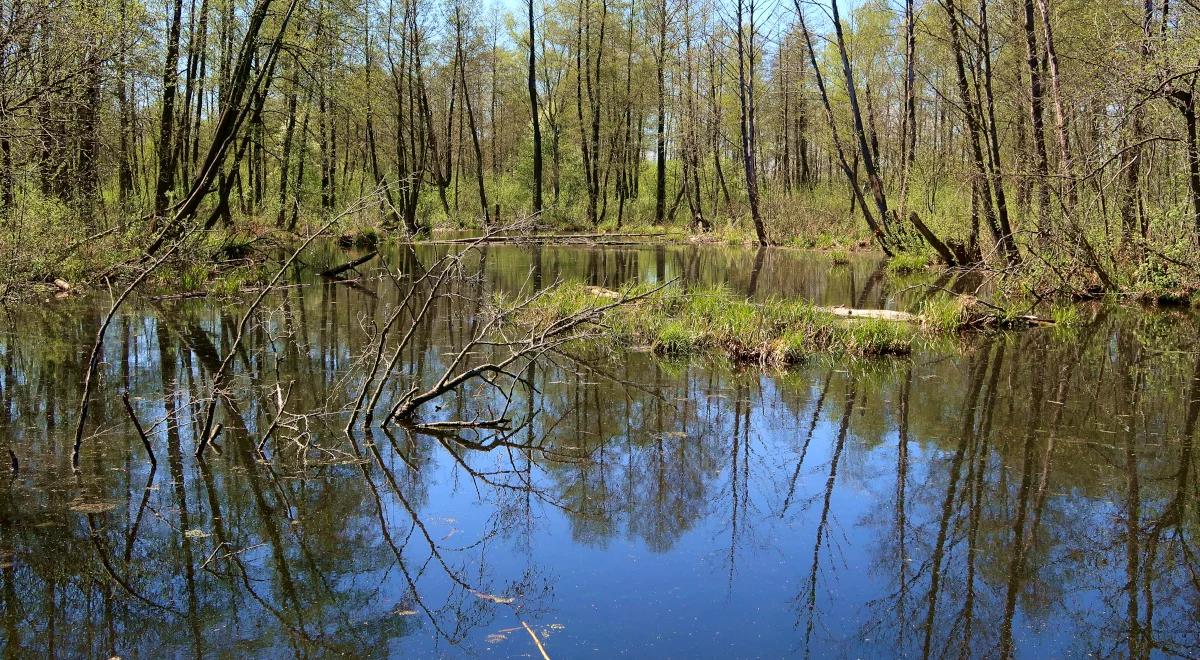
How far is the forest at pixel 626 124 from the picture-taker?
1167 centimetres

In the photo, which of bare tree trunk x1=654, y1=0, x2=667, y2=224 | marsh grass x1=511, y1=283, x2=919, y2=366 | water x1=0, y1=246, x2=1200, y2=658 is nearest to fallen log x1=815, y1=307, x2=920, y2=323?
marsh grass x1=511, y1=283, x2=919, y2=366

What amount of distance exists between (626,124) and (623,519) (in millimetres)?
37809

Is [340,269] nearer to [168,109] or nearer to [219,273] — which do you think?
[219,273]

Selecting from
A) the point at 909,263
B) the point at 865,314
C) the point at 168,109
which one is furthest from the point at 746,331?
Result: the point at 168,109

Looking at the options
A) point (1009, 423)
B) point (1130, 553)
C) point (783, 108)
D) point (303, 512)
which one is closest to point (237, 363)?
point (303, 512)

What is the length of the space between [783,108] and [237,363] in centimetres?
3304

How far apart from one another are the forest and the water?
77.6 inches

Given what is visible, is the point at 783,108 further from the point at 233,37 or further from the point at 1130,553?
the point at 1130,553

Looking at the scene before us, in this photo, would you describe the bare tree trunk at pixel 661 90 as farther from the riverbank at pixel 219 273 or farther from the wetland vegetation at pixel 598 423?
the riverbank at pixel 219 273

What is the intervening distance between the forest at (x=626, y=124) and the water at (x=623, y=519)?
1.97 m

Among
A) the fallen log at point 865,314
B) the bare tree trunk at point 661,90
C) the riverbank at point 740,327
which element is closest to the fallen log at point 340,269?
the riverbank at point 740,327

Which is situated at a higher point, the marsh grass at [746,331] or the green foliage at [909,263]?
the green foliage at [909,263]

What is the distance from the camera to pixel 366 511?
18.0ft

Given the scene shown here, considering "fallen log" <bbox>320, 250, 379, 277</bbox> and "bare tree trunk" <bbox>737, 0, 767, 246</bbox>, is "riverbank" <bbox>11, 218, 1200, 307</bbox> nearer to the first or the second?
"fallen log" <bbox>320, 250, 379, 277</bbox>
